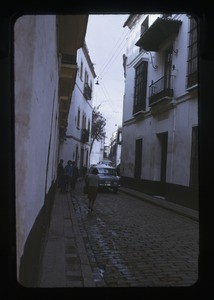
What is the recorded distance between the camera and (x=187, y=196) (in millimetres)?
9836

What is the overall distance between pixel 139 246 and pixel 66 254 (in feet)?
3.72

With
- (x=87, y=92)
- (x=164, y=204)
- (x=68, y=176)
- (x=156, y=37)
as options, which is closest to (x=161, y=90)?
(x=156, y=37)

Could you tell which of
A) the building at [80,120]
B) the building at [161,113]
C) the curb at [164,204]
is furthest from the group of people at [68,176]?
the building at [80,120]

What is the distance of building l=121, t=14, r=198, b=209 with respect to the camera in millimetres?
9875

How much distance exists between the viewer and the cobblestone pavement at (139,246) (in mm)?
4016

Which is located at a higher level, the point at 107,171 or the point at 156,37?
the point at 156,37

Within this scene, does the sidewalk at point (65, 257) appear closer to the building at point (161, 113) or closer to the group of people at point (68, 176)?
the building at point (161, 113)

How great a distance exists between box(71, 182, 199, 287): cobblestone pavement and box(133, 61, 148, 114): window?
3446 mm

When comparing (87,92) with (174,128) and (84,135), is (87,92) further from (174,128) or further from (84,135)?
(174,128)

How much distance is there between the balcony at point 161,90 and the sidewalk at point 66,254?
134 inches

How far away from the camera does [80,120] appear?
74.3ft
